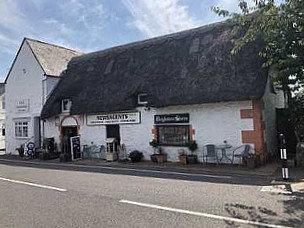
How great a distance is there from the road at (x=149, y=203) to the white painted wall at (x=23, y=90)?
43.4ft

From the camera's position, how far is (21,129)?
81.3ft

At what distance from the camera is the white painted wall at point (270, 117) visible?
14.9m

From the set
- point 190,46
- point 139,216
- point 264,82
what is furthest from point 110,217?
point 190,46

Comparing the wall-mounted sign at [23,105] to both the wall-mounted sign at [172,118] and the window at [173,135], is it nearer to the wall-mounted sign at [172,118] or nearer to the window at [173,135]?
the wall-mounted sign at [172,118]

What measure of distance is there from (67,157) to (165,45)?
887 centimetres

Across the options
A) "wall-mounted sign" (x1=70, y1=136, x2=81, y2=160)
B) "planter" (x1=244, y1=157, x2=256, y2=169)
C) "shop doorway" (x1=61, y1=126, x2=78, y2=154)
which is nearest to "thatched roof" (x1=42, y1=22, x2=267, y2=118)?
"shop doorway" (x1=61, y1=126, x2=78, y2=154)

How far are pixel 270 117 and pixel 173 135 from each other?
4878 mm

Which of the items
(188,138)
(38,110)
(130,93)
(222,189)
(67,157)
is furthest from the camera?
(38,110)

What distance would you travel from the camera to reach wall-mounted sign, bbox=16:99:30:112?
24305 mm

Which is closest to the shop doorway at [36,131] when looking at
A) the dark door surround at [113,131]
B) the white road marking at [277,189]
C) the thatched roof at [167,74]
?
the thatched roof at [167,74]

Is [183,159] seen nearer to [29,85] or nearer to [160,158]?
[160,158]

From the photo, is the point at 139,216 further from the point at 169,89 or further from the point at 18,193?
the point at 169,89

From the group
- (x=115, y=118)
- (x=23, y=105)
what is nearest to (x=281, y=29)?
(x=115, y=118)

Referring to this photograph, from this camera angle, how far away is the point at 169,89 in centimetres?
1600
